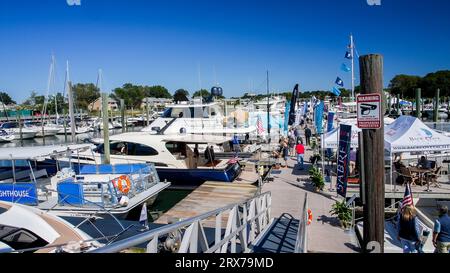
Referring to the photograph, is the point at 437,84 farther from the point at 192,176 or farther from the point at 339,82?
the point at 192,176

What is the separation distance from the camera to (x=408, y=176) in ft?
44.5

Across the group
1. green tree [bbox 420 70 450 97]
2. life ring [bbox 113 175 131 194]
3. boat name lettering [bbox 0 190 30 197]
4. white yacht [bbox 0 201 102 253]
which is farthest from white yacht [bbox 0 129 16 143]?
green tree [bbox 420 70 450 97]

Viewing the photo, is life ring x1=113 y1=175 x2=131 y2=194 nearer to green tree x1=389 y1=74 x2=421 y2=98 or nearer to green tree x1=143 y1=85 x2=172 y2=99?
green tree x1=389 y1=74 x2=421 y2=98

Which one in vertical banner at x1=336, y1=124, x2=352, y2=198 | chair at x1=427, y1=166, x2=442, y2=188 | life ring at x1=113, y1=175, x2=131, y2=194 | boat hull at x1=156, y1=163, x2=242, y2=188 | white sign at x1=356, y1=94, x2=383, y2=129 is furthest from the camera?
boat hull at x1=156, y1=163, x2=242, y2=188

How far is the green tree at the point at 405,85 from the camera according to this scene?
112m

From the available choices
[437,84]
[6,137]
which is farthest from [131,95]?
[437,84]

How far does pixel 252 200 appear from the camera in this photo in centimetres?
785

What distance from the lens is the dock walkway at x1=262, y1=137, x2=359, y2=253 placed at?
8.75 m

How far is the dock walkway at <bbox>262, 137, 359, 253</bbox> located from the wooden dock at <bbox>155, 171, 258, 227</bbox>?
0.97 metres

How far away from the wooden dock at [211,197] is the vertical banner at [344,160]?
136 inches

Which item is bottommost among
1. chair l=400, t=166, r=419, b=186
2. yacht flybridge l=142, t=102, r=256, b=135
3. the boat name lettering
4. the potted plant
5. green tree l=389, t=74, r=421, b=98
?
the potted plant

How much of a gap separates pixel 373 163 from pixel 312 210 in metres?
7.80

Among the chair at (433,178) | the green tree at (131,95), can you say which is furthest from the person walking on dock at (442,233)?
the green tree at (131,95)
